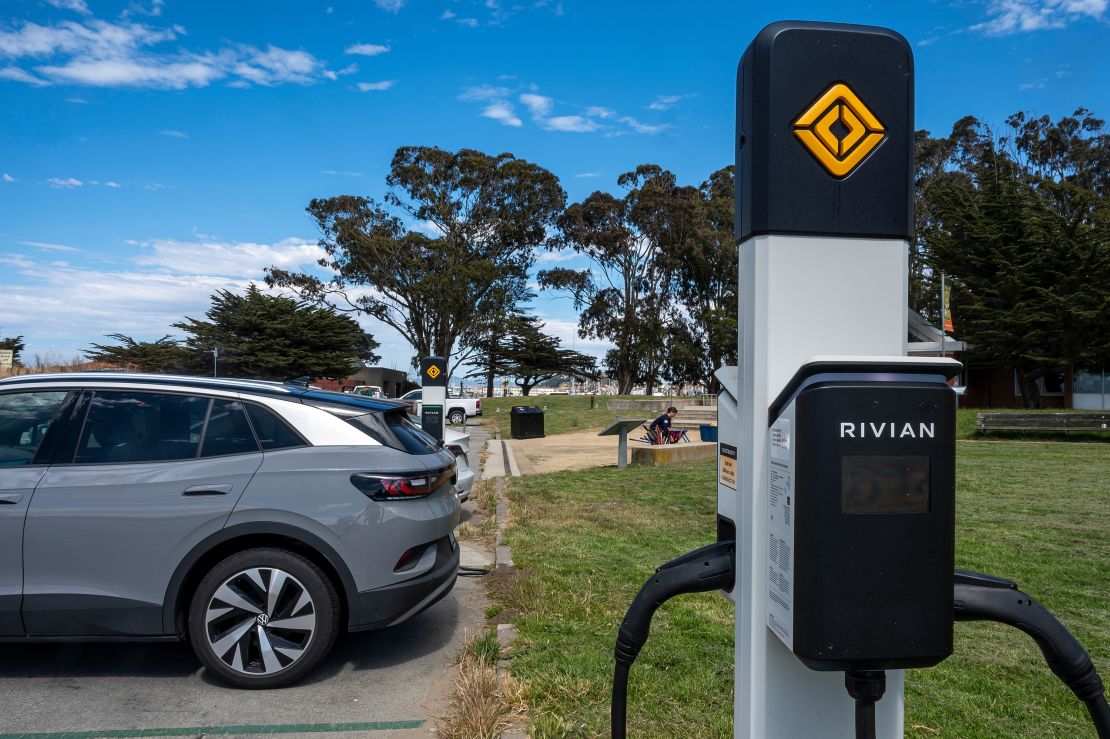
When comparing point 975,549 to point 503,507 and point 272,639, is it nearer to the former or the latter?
point 503,507

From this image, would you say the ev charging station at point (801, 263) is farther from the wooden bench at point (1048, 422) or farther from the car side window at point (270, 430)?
the wooden bench at point (1048, 422)

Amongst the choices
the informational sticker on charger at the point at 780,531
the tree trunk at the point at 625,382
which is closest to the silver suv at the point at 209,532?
the informational sticker on charger at the point at 780,531

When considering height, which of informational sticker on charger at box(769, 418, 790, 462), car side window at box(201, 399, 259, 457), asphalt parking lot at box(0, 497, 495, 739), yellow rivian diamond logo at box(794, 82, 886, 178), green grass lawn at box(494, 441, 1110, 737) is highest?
yellow rivian diamond logo at box(794, 82, 886, 178)

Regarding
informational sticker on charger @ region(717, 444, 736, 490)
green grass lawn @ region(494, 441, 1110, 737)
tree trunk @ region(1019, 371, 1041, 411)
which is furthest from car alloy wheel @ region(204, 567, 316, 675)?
tree trunk @ region(1019, 371, 1041, 411)

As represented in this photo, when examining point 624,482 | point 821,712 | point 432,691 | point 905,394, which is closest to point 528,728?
point 432,691

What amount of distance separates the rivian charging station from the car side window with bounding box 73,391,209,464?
3.49m

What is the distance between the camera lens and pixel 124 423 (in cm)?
487

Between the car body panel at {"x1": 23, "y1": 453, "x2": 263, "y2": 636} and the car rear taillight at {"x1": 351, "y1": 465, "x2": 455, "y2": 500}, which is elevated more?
the car rear taillight at {"x1": 351, "y1": 465, "x2": 455, "y2": 500}

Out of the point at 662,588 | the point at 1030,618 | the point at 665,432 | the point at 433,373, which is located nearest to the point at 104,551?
the point at 662,588

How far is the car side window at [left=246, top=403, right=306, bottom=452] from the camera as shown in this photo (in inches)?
191

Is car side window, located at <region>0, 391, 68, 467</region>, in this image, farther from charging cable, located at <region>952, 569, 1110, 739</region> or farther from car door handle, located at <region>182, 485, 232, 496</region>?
charging cable, located at <region>952, 569, 1110, 739</region>

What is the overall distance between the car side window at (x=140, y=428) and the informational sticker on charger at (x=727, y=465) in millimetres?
3508

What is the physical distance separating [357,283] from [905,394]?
4597 cm

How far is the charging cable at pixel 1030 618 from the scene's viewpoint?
1904 mm
